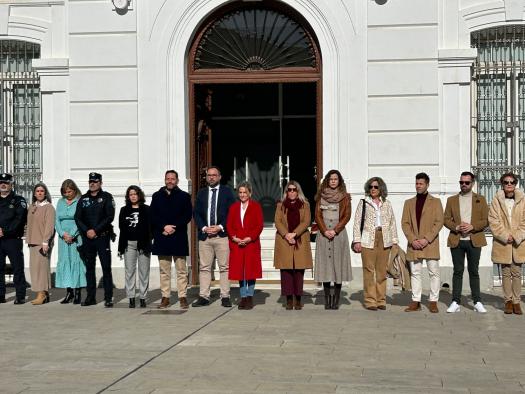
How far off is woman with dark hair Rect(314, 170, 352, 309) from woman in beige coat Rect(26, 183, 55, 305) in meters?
3.68

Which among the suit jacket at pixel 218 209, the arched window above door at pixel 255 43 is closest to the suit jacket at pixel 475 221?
the suit jacket at pixel 218 209

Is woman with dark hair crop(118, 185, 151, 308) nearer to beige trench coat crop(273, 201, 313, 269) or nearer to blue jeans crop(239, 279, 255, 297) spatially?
blue jeans crop(239, 279, 255, 297)

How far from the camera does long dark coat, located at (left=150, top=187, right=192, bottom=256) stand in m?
13.7

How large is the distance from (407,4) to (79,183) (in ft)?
18.1

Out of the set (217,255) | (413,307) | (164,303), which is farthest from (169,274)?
(413,307)

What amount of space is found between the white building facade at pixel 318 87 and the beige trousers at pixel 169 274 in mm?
2007

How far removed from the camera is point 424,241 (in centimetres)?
1324

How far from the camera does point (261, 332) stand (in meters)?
11.4

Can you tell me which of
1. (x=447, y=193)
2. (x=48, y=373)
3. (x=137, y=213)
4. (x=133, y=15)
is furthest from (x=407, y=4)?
(x=48, y=373)

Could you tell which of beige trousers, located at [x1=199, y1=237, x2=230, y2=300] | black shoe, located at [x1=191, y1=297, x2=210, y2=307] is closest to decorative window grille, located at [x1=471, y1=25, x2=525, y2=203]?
beige trousers, located at [x1=199, y1=237, x2=230, y2=300]

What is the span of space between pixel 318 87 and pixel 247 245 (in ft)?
10.5

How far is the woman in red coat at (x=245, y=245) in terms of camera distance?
13.6 metres

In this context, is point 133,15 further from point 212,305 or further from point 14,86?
point 212,305

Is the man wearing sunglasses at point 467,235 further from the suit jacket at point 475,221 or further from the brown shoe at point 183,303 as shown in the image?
the brown shoe at point 183,303
